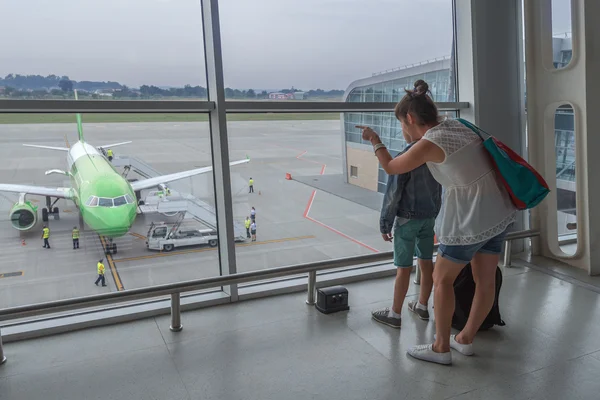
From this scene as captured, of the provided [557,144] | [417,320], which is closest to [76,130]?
[417,320]

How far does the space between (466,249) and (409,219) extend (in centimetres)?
64

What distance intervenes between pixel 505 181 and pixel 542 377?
1.16 metres

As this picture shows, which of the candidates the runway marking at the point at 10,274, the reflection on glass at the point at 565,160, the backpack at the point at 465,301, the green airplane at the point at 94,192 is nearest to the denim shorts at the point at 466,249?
the backpack at the point at 465,301

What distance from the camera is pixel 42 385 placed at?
2.83 meters

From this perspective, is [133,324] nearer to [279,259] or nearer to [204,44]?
[279,259]

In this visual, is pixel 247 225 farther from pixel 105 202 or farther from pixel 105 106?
pixel 105 106

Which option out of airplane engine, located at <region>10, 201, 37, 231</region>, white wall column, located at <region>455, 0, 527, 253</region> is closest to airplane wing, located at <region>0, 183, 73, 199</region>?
airplane engine, located at <region>10, 201, 37, 231</region>

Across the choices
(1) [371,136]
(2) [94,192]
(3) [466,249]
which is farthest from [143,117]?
(3) [466,249]

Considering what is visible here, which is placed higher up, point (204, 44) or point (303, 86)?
point (204, 44)

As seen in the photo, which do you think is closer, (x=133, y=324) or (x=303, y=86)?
(x=133, y=324)

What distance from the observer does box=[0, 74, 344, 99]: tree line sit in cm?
343

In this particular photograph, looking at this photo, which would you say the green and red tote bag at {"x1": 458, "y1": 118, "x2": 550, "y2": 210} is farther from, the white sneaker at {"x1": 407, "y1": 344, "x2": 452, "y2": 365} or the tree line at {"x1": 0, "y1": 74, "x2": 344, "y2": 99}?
the tree line at {"x1": 0, "y1": 74, "x2": 344, "y2": 99}

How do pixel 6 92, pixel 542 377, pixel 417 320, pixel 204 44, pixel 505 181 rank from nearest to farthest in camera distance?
1. pixel 505 181
2. pixel 542 377
3. pixel 6 92
4. pixel 417 320
5. pixel 204 44

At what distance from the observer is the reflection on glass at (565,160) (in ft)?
16.5
